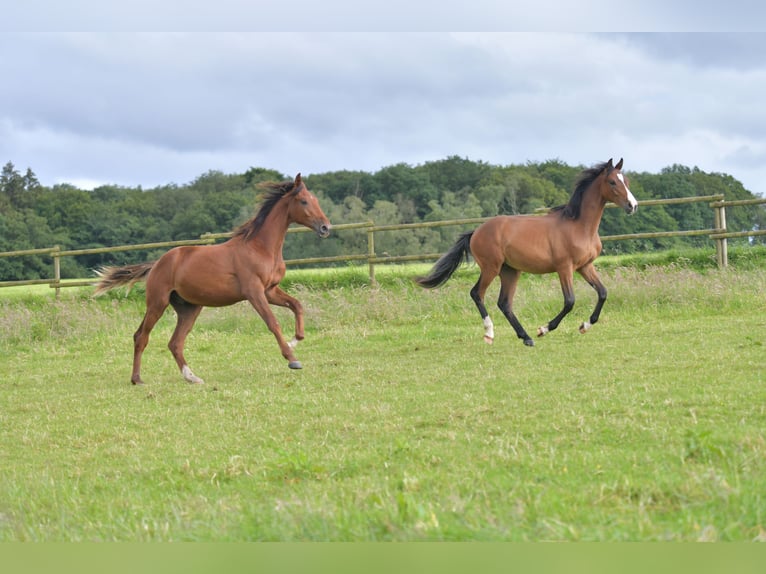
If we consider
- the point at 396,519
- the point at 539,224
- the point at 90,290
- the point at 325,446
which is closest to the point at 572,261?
the point at 539,224

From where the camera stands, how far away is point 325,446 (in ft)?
16.9

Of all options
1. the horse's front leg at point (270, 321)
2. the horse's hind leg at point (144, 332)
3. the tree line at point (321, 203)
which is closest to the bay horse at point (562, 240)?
the horse's front leg at point (270, 321)

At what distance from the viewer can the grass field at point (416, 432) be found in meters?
2.97

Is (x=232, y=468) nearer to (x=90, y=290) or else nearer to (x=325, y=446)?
(x=325, y=446)

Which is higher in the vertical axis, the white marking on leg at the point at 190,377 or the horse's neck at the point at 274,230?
the horse's neck at the point at 274,230

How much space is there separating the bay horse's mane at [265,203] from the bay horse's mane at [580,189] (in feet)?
11.0

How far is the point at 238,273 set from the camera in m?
9.15

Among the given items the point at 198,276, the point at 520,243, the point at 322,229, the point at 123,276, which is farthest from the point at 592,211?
the point at 123,276

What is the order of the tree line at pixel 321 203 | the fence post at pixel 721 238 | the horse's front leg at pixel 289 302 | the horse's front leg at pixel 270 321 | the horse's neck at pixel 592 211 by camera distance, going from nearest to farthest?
the horse's front leg at pixel 270 321 → the horse's front leg at pixel 289 302 → the horse's neck at pixel 592 211 → the fence post at pixel 721 238 → the tree line at pixel 321 203

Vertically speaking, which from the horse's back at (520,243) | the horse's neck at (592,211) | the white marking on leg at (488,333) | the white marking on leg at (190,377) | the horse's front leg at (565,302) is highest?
the horse's neck at (592,211)

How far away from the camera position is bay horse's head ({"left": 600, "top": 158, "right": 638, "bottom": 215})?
10.1 meters

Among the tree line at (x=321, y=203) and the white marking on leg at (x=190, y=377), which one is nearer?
the white marking on leg at (x=190, y=377)

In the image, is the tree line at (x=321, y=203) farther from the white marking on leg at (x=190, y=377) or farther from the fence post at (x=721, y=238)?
the white marking on leg at (x=190, y=377)

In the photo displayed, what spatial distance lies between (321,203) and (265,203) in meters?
29.6
